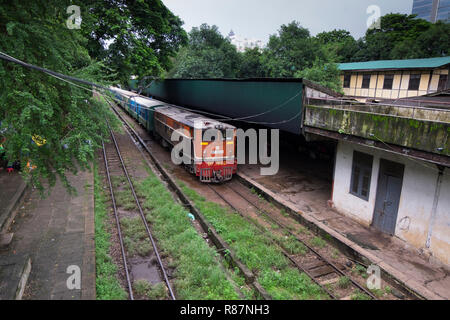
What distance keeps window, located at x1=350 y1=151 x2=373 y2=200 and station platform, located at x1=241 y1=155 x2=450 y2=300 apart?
1.02 metres

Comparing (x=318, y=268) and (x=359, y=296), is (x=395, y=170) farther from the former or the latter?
(x=359, y=296)

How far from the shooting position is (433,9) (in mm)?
76188

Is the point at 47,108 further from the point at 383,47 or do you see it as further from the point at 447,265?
the point at 383,47

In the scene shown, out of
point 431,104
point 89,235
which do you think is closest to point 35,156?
point 89,235

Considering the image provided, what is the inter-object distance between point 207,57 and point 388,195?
3069 cm

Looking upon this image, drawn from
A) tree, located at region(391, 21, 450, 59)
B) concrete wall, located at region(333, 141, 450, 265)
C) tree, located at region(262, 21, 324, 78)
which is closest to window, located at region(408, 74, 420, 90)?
tree, located at region(262, 21, 324, 78)

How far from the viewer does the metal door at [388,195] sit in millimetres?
8648

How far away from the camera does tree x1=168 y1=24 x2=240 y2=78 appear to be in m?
35.1

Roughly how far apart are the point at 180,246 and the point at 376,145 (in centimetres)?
619

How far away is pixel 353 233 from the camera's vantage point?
9.27 meters

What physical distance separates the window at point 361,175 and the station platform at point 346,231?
3.34 feet

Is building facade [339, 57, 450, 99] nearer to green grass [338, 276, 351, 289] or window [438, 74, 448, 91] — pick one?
window [438, 74, 448, 91]

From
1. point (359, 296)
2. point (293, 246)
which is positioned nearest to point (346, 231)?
point (293, 246)

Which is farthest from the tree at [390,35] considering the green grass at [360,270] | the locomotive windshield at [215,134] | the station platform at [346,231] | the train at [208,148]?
the green grass at [360,270]
